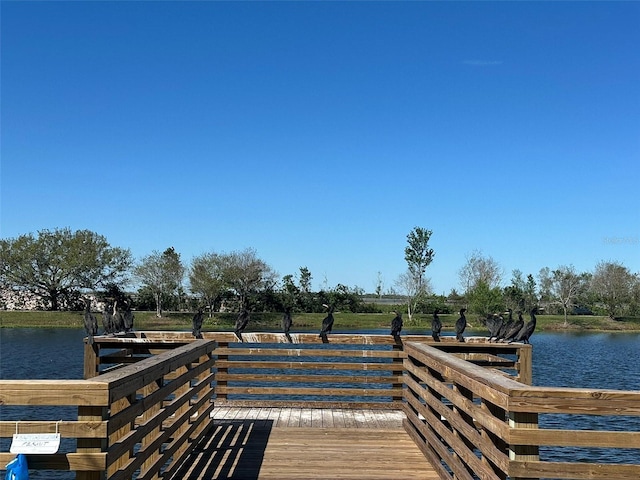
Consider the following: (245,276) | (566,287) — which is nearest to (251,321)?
(245,276)

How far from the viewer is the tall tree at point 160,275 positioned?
2016 inches

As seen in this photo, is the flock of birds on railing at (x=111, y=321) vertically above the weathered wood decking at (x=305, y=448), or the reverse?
the flock of birds on railing at (x=111, y=321)

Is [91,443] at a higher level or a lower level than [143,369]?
lower

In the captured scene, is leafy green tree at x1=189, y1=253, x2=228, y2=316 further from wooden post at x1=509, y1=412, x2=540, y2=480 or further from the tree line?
wooden post at x1=509, y1=412, x2=540, y2=480

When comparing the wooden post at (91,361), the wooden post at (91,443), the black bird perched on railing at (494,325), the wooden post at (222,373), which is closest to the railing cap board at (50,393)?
the wooden post at (91,443)

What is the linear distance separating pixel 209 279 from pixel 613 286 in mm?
38565

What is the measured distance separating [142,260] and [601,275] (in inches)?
1795

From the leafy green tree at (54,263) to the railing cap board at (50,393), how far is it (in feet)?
163

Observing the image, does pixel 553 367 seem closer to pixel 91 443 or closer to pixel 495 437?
pixel 495 437

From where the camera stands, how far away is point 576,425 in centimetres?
1225

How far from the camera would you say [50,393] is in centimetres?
286

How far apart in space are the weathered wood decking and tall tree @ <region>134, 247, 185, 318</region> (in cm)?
4521

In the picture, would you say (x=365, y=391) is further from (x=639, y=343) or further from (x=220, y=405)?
(x=639, y=343)

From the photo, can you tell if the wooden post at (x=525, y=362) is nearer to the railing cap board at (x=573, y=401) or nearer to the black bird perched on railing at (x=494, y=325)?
the black bird perched on railing at (x=494, y=325)
